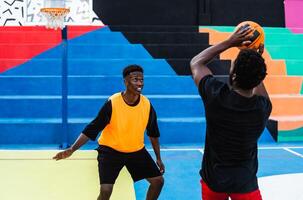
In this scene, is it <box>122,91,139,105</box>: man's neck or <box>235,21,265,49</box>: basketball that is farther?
<box>122,91,139,105</box>: man's neck

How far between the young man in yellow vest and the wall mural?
823 cm

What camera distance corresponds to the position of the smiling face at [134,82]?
363 cm

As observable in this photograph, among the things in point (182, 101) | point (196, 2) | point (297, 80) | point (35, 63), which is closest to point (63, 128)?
point (182, 101)

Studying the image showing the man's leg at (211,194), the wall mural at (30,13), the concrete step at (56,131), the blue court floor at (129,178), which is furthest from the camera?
the wall mural at (30,13)

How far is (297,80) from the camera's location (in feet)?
31.6

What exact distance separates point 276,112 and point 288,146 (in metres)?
1.17

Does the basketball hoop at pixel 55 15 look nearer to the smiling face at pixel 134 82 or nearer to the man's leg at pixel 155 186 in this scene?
the smiling face at pixel 134 82

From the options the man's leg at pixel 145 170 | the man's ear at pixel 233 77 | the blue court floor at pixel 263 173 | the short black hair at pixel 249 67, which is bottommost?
the blue court floor at pixel 263 173

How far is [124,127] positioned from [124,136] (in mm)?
72

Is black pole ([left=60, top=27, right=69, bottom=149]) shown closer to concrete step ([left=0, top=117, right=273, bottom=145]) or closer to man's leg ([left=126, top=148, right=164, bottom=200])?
concrete step ([left=0, top=117, right=273, bottom=145])

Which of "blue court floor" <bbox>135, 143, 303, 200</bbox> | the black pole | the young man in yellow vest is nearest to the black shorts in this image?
the young man in yellow vest

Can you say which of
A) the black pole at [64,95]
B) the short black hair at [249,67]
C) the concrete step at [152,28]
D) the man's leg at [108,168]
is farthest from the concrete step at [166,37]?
the short black hair at [249,67]

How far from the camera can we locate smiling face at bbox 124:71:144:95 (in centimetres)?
363

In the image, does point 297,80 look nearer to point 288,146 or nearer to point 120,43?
point 288,146
